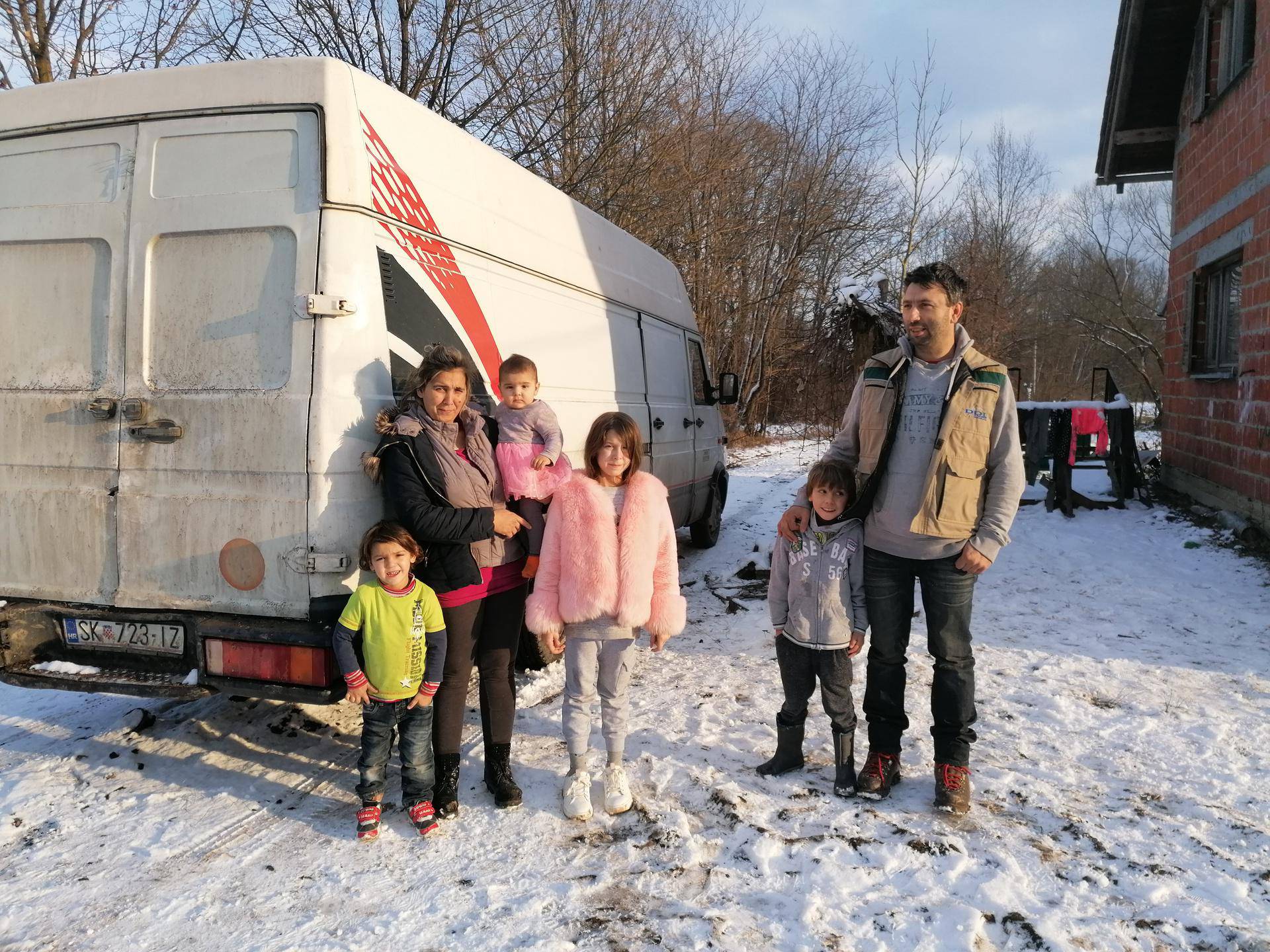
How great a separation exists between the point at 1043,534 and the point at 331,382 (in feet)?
24.5

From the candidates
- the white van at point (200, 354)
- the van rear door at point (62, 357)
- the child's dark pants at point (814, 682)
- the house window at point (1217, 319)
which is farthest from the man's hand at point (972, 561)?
the house window at point (1217, 319)

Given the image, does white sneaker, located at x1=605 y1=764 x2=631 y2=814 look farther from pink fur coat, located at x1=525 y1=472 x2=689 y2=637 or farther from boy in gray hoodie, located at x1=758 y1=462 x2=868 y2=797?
boy in gray hoodie, located at x1=758 y1=462 x2=868 y2=797

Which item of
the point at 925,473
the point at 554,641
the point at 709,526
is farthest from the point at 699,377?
the point at 554,641

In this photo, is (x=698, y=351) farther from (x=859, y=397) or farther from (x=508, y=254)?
(x=859, y=397)

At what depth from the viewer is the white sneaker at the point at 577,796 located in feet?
10.3

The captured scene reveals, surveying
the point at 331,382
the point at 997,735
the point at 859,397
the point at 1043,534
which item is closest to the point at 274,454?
the point at 331,382

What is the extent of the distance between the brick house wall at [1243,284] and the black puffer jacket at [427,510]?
7.36 m

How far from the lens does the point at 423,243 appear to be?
3.57 meters

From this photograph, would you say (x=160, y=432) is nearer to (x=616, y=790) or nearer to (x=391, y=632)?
(x=391, y=632)

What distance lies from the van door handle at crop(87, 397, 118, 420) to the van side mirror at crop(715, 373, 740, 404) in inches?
210

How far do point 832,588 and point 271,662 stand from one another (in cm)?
217

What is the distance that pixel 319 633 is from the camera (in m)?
3.09

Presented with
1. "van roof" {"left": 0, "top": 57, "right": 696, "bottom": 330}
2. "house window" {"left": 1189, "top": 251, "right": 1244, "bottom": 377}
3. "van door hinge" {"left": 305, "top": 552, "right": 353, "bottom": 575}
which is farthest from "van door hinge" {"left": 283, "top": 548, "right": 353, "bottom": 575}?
"house window" {"left": 1189, "top": 251, "right": 1244, "bottom": 377}

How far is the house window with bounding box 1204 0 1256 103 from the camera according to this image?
8500 mm
